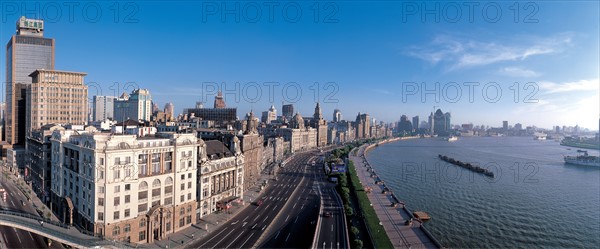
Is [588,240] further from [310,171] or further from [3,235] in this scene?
[3,235]

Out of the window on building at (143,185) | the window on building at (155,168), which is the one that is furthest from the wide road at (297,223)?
the window on building at (155,168)

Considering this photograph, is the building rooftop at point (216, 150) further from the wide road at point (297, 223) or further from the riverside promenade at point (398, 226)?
the riverside promenade at point (398, 226)

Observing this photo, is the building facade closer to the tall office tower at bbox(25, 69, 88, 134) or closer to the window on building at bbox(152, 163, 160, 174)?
the tall office tower at bbox(25, 69, 88, 134)

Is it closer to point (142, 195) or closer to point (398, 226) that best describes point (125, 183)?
point (142, 195)

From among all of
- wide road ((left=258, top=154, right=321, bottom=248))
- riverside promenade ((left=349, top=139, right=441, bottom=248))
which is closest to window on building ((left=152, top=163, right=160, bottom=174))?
wide road ((left=258, top=154, right=321, bottom=248))

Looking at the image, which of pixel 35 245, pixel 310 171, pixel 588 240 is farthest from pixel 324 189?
pixel 35 245

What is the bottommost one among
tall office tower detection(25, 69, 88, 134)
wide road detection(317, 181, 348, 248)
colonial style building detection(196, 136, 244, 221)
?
wide road detection(317, 181, 348, 248)
